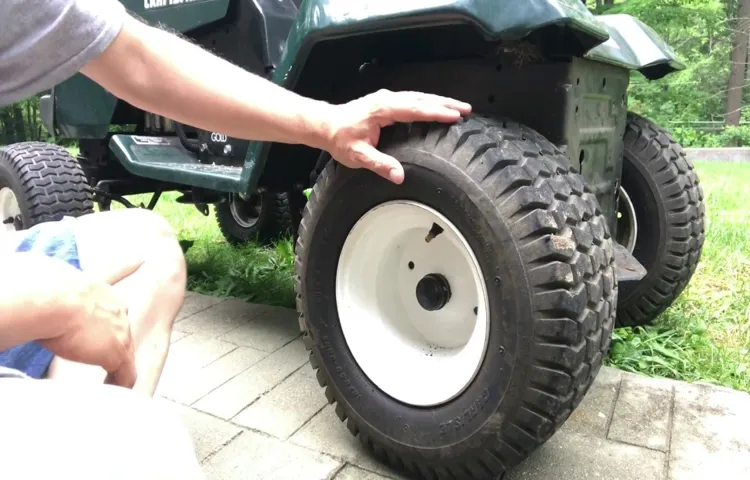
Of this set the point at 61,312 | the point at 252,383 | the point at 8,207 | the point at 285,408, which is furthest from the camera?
the point at 8,207

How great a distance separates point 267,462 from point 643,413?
1.12 m

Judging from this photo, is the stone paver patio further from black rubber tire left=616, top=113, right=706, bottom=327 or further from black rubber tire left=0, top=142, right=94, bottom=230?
black rubber tire left=0, top=142, right=94, bottom=230

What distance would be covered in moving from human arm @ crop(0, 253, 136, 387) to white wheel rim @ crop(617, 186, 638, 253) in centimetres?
202

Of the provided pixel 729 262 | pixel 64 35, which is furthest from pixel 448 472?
pixel 729 262

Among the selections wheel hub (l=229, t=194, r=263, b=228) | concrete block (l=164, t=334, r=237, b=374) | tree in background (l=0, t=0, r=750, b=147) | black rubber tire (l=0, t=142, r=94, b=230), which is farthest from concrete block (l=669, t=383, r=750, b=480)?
tree in background (l=0, t=0, r=750, b=147)

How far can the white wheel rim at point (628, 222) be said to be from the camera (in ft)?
7.88

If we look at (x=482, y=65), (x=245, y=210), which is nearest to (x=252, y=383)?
(x=482, y=65)

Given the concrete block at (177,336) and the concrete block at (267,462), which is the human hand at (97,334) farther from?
the concrete block at (177,336)

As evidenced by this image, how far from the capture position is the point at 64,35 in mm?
989

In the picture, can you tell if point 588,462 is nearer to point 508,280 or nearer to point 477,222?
point 508,280

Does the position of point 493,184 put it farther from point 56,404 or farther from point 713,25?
point 713,25

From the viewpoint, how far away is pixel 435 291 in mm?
1683

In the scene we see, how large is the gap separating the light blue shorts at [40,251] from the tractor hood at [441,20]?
747 mm

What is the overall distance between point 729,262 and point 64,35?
3198mm
